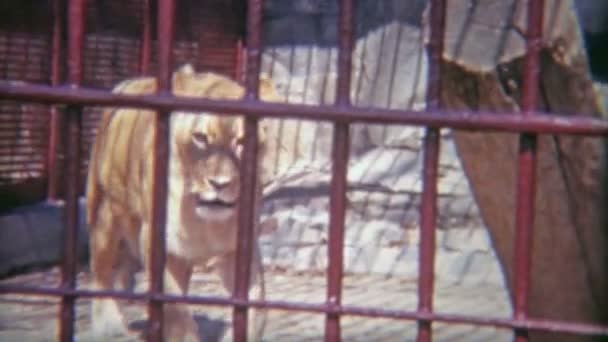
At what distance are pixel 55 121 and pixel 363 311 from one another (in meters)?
4.42

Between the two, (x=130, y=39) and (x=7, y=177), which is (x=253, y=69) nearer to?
(x=7, y=177)

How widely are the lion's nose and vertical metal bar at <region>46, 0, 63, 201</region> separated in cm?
162

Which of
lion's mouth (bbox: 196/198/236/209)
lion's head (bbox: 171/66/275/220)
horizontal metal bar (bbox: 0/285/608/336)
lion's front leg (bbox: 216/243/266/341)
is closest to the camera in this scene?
horizontal metal bar (bbox: 0/285/608/336)

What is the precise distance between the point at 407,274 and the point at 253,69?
4.61 metres

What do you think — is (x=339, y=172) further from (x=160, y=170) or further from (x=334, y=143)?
(x=160, y=170)

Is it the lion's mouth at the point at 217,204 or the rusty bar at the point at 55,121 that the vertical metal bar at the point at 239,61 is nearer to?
the rusty bar at the point at 55,121

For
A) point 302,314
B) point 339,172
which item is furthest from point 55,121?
point 339,172

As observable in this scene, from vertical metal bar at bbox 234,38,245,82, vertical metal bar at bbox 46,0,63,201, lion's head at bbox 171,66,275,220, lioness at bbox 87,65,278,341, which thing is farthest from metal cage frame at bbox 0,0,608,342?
vertical metal bar at bbox 234,38,245,82

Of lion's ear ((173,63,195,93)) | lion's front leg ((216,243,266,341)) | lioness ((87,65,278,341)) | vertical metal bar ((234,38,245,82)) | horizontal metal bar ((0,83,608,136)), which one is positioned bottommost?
lion's front leg ((216,243,266,341))

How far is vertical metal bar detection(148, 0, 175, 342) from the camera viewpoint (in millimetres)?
1582

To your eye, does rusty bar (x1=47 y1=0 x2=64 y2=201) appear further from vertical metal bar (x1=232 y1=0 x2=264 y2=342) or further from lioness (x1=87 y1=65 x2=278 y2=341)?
vertical metal bar (x1=232 y1=0 x2=264 y2=342)

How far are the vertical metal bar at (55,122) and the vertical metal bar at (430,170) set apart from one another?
12.4ft

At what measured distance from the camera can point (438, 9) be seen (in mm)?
1543

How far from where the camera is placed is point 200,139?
3770 millimetres
